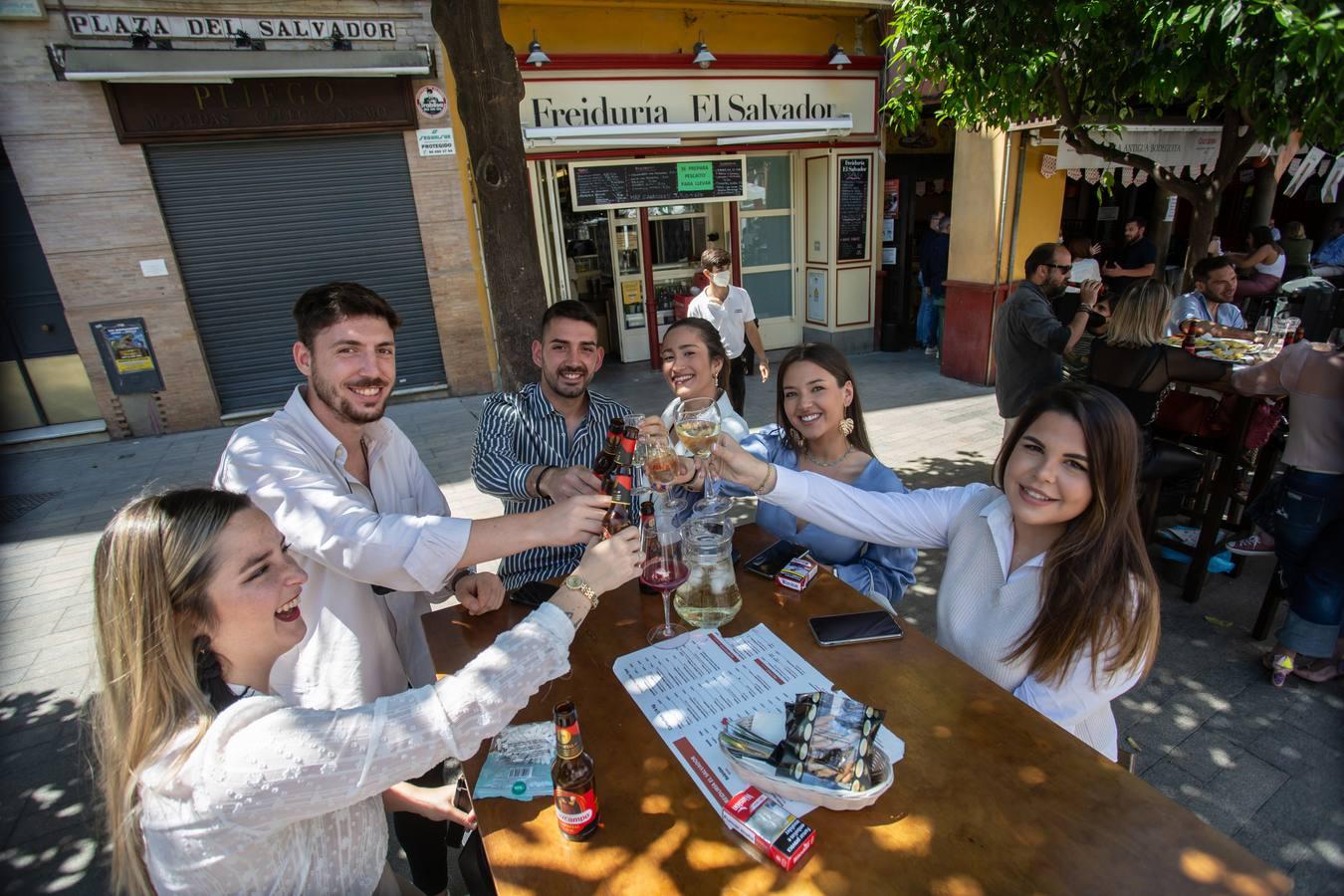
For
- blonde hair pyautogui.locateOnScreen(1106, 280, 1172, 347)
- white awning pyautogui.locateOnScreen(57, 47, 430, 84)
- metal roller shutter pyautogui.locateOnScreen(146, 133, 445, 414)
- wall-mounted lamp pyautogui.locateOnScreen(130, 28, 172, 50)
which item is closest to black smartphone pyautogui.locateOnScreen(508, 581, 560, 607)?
blonde hair pyautogui.locateOnScreen(1106, 280, 1172, 347)

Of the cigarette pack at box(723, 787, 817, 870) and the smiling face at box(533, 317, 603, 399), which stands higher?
the smiling face at box(533, 317, 603, 399)

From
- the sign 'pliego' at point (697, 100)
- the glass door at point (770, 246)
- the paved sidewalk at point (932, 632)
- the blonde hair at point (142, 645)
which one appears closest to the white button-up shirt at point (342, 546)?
the paved sidewalk at point (932, 632)

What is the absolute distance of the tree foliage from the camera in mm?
2686

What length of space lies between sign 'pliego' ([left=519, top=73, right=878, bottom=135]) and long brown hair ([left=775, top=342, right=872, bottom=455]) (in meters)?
6.68

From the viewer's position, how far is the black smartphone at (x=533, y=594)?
2.29m

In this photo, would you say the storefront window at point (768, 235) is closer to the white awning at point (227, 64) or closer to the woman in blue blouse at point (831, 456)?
the white awning at point (227, 64)

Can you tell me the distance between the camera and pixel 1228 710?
3145 millimetres

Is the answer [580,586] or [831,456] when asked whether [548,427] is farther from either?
[580,586]

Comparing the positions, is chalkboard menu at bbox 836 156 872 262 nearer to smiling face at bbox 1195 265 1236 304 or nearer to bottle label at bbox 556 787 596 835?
smiling face at bbox 1195 265 1236 304

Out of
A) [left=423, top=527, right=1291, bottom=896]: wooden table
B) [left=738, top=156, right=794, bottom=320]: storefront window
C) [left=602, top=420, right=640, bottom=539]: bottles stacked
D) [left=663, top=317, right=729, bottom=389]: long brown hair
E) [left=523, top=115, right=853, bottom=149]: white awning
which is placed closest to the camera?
→ [left=423, top=527, right=1291, bottom=896]: wooden table

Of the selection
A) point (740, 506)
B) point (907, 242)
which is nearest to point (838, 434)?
point (740, 506)

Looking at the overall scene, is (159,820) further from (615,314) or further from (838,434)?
(615,314)

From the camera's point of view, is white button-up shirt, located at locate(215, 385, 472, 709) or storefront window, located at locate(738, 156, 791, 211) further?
storefront window, located at locate(738, 156, 791, 211)

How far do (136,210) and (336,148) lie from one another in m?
2.23
